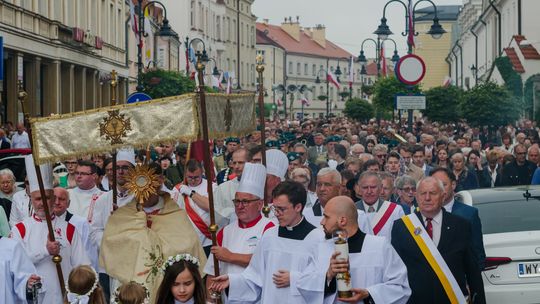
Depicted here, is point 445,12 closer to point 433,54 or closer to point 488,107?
point 433,54

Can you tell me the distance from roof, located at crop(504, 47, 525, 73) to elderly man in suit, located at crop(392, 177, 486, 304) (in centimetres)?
4105

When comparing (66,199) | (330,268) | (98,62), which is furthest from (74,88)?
(330,268)

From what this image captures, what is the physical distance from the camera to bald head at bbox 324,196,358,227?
7746 millimetres

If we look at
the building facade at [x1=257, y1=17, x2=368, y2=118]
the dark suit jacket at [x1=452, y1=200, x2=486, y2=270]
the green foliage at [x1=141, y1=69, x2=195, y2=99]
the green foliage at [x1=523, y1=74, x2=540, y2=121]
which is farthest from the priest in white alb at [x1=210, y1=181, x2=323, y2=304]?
the building facade at [x1=257, y1=17, x2=368, y2=118]

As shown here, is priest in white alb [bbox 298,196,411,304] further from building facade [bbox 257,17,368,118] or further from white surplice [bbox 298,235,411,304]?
building facade [bbox 257,17,368,118]

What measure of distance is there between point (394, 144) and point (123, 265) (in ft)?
42.4

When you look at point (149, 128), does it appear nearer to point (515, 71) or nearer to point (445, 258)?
point (445, 258)

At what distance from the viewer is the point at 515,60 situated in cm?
5025

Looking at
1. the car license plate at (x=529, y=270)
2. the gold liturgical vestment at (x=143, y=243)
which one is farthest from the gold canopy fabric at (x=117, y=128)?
the car license plate at (x=529, y=270)

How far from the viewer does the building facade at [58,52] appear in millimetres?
36156

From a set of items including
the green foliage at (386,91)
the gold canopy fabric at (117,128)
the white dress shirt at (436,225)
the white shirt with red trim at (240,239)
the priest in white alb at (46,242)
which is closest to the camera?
the white dress shirt at (436,225)

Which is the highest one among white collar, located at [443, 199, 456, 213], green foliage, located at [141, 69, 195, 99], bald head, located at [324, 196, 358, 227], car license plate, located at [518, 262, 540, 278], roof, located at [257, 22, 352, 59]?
roof, located at [257, 22, 352, 59]

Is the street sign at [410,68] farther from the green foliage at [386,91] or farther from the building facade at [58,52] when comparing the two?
the green foliage at [386,91]

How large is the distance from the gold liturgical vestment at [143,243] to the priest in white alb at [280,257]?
37.6 inches
